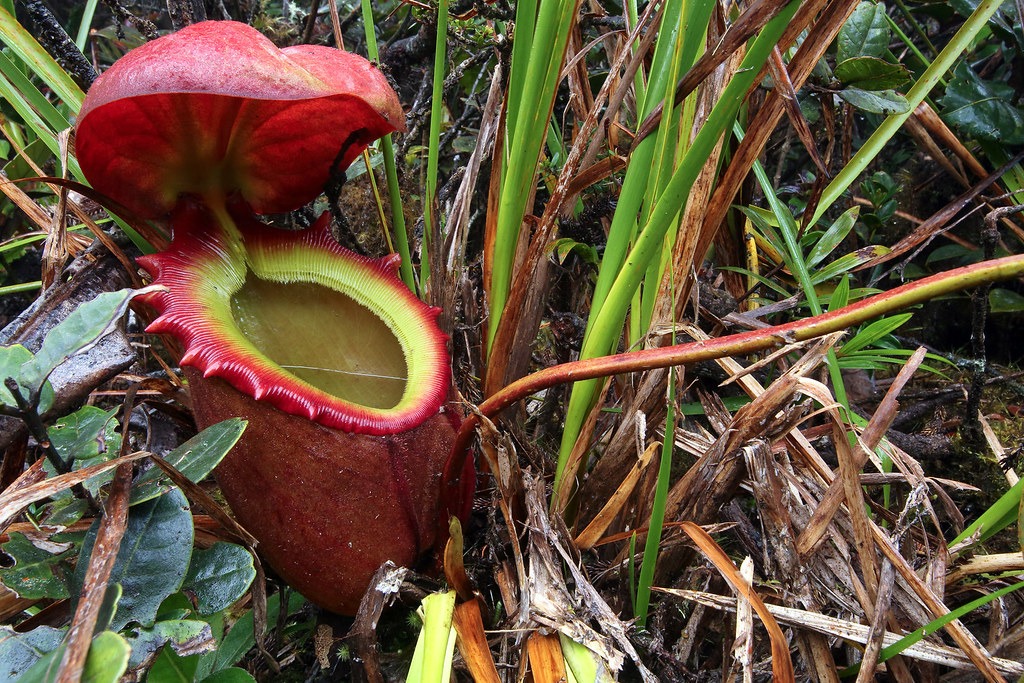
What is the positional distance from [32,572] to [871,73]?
1360mm

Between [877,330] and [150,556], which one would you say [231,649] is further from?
[877,330]

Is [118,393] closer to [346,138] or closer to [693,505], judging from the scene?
[346,138]

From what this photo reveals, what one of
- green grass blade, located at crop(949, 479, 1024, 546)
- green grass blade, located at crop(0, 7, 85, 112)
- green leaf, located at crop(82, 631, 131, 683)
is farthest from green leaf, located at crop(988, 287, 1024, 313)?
green grass blade, located at crop(0, 7, 85, 112)

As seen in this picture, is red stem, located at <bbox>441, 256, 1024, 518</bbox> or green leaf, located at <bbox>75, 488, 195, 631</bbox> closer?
red stem, located at <bbox>441, 256, 1024, 518</bbox>

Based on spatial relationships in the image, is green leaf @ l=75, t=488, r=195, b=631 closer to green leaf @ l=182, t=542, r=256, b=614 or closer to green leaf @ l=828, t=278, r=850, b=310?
green leaf @ l=182, t=542, r=256, b=614

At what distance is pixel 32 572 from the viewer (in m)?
0.65

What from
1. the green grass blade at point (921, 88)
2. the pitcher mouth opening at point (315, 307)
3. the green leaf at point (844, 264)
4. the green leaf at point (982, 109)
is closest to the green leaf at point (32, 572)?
the pitcher mouth opening at point (315, 307)

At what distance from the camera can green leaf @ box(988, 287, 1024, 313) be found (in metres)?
1.38

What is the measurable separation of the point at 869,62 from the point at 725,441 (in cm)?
74

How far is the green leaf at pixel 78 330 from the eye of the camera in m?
0.59

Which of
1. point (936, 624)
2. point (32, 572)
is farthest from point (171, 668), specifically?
point (936, 624)

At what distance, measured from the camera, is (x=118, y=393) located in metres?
1.15

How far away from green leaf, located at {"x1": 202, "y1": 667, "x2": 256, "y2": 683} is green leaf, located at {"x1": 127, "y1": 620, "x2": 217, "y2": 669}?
0.08 metres

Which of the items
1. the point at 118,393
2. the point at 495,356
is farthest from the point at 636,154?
the point at 118,393
